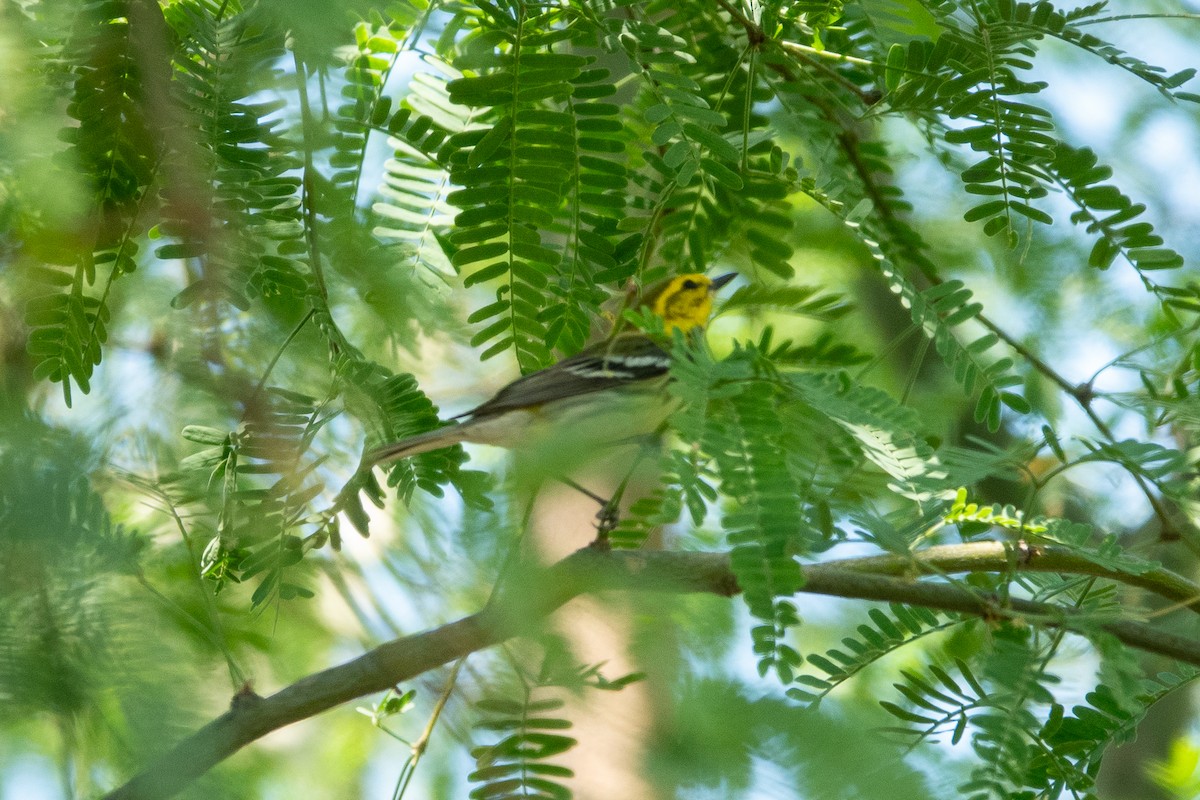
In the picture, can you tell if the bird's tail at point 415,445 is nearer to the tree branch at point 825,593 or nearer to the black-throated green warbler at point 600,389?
the black-throated green warbler at point 600,389

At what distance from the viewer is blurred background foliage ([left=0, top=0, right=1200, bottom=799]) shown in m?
0.95

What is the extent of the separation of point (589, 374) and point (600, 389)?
56mm

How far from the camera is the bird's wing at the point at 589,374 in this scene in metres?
3.08

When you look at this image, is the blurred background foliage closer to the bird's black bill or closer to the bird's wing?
the bird's wing

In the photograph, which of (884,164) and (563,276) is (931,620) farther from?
(884,164)

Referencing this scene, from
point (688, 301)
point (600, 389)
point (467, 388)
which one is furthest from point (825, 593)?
point (688, 301)

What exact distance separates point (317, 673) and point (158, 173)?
981 mm

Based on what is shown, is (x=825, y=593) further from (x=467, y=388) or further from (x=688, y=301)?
(x=688, y=301)

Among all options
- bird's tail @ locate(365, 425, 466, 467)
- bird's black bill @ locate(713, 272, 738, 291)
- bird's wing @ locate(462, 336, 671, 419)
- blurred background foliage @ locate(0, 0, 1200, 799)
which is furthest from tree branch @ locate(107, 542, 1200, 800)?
bird's black bill @ locate(713, 272, 738, 291)

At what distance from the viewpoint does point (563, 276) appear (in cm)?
214

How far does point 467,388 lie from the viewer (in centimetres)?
291

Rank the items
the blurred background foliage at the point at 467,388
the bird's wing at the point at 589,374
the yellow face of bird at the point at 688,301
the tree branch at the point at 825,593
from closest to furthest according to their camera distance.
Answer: the blurred background foliage at the point at 467,388, the tree branch at the point at 825,593, the bird's wing at the point at 589,374, the yellow face of bird at the point at 688,301

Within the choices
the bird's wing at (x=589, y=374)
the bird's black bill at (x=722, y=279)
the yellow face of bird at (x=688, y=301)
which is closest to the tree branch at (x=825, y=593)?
the bird's wing at (x=589, y=374)

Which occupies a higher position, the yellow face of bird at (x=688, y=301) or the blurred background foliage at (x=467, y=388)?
the yellow face of bird at (x=688, y=301)
